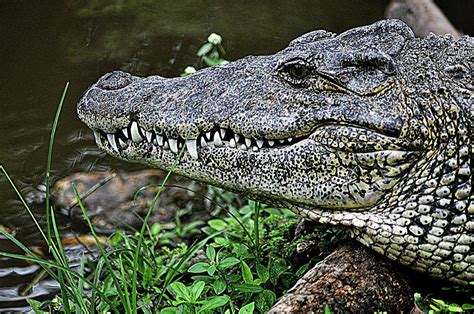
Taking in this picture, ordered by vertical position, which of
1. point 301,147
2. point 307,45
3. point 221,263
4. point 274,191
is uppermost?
point 307,45

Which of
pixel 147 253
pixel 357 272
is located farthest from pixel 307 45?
pixel 147 253

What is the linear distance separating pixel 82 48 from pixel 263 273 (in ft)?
16.0

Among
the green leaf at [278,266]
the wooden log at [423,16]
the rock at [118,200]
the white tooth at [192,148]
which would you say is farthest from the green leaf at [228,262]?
the wooden log at [423,16]

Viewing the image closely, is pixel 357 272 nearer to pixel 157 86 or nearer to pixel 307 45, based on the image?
pixel 307 45

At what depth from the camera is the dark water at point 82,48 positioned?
5570mm

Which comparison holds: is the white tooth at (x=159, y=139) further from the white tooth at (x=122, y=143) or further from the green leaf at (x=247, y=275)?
the green leaf at (x=247, y=275)

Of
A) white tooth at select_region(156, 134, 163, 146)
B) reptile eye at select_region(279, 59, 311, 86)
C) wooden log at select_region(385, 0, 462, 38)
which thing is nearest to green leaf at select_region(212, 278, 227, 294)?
white tooth at select_region(156, 134, 163, 146)

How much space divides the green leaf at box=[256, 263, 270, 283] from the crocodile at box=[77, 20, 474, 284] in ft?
1.07

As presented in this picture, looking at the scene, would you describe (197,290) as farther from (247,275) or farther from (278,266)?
(278,266)

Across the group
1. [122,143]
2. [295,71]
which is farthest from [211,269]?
[295,71]

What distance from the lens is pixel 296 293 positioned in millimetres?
2963

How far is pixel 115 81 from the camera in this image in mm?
3719

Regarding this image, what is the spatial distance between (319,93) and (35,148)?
3.33m

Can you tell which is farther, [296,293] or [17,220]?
[17,220]
